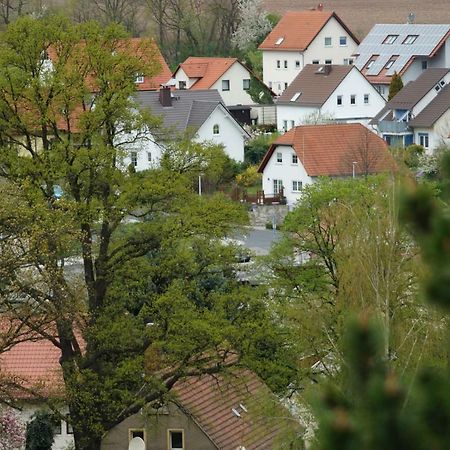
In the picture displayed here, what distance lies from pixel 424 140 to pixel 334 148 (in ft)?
26.5

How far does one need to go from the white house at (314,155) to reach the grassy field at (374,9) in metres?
37.8

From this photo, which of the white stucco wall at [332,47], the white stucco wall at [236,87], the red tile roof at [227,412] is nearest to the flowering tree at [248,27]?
the white stucco wall at [332,47]

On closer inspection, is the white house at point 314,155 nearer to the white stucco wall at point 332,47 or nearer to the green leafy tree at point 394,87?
the green leafy tree at point 394,87

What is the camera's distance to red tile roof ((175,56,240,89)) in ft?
213

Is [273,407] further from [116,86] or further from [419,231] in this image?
[419,231]

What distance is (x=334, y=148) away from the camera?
1877 inches

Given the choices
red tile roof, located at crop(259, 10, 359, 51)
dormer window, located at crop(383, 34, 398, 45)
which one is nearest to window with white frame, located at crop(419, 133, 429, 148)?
dormer window, located at crop(383, 34, 398, 45)

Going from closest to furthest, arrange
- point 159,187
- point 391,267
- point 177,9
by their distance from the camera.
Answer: point 391,267, point 159,187, point 177,9

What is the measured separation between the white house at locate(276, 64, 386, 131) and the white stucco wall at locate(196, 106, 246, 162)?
425 centimetres

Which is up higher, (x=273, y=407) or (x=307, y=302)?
(x=307, y=302)

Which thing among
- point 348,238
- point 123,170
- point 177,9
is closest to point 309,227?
point 348,238

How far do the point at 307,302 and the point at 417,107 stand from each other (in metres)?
36.0

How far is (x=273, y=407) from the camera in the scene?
19641 mm

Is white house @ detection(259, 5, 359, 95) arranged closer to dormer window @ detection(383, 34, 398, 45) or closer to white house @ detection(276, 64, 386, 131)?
dormer window @ detection(383, 34, 398, 45)
